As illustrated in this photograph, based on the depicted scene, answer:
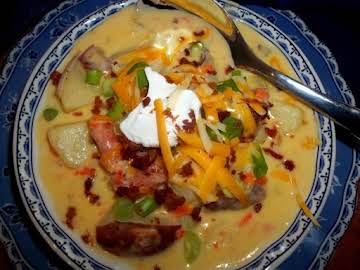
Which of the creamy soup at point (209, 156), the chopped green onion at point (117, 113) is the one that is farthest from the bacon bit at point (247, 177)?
the chopped green onion at point (117, 113)

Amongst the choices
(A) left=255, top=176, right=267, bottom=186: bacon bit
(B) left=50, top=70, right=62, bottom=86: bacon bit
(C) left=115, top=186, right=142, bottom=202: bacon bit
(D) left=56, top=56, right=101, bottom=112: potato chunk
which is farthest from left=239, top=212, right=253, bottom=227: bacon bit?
(B) left=50, top=70, right=62, bottom=86: bacon bit

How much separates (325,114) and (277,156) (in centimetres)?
29

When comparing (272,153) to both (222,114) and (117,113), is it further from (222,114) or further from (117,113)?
(117,113)

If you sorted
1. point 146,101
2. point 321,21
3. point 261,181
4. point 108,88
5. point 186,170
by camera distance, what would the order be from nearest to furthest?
point 186,170, point 146,101, point 261,181, point 108,88, point 321,21

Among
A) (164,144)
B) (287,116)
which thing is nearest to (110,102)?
(164,144)

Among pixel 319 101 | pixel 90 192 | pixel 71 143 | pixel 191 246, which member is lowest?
pixel 191 246

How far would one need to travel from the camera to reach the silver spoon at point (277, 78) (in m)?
2.05

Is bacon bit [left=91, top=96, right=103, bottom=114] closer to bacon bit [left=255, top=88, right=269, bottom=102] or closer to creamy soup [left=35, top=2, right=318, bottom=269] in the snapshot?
creamy soup [left=35, top=2, right=318, bottom=269]

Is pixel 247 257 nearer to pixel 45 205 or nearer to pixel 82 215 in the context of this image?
pixel 82 215

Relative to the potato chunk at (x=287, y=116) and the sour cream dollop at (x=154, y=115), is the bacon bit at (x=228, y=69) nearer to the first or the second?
the potato chunk at (x=287, y=116)

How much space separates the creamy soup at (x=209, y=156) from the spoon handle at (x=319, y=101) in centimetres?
8

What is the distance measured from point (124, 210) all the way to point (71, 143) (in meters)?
0.40

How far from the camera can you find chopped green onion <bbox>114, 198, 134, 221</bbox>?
196 centimetres

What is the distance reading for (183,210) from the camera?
78.0 inches
